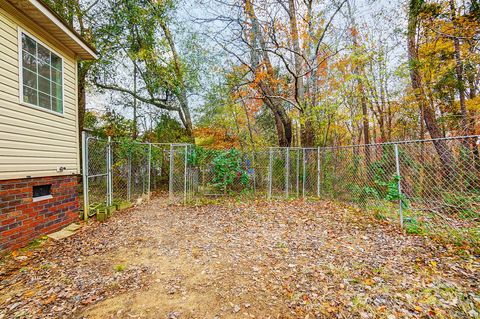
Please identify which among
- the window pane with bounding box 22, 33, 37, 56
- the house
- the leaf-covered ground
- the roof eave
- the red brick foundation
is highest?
the roof eave

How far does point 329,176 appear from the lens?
7.16 m

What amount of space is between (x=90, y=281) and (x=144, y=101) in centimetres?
894

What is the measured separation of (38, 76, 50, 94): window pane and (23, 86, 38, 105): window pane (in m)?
0.18

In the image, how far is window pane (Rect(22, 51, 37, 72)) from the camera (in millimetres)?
3768

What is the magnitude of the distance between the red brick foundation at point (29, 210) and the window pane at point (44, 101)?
1.44 metres

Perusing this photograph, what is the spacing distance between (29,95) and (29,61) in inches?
25.4

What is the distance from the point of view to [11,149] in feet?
11.4

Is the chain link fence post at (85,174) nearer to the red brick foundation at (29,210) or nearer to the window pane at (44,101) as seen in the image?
the red brick foundation at (29,210)

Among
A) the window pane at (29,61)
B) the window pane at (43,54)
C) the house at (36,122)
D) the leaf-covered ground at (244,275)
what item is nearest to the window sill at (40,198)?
the house at (36,122)

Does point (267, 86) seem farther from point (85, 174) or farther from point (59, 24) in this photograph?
point (85, 174)

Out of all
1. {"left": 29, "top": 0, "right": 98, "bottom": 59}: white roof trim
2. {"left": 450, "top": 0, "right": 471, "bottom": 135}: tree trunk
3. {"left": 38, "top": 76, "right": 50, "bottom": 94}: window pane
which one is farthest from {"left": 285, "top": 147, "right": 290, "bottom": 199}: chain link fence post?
{"left": 38, "top": 76, "right": 50, "bottom": 94}: window pane

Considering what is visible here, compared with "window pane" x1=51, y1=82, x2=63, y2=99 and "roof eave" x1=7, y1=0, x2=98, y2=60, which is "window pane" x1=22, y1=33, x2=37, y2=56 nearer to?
"roof eave" x1=7, y1=0, x2=98, y2=60

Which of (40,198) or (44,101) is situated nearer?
(40,198)

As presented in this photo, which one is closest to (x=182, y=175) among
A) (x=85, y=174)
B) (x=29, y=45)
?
(x=85, y=174)
